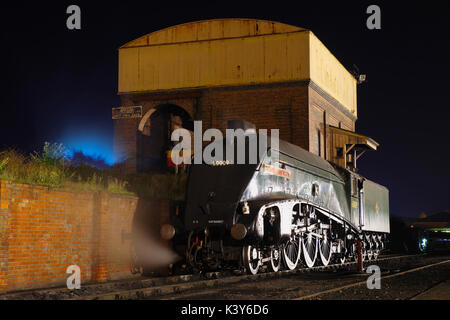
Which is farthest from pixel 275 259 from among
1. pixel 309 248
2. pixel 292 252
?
pixel 309 248

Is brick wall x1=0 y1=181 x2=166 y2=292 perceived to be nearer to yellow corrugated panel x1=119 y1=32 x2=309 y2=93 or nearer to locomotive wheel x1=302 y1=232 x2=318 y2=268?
locomotive wheel x1=302 y1=232 x2=318 y2=268

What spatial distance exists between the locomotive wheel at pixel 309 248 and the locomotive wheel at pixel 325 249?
394mm

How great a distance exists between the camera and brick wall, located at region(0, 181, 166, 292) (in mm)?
9758

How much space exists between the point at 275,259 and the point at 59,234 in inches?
198

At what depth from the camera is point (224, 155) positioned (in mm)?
12906

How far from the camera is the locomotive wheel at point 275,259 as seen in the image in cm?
1315

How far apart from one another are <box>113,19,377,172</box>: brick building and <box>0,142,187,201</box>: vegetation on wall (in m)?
8.26

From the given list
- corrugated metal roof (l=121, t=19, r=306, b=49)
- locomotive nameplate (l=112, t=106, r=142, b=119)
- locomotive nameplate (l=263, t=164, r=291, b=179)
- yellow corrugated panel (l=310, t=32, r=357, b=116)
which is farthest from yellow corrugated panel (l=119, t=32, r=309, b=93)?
locomotive nameplate (l=263, t=164, r=291, b=179)

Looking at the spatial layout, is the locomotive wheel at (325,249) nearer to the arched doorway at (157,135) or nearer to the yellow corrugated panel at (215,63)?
the yellow corrugated panel at (215,63)

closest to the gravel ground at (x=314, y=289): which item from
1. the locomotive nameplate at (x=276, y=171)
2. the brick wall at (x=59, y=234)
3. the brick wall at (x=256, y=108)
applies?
the locomotive nameplate at (x=276, y=171)

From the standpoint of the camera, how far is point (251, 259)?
12.2 m

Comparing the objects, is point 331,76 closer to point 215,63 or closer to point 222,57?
point 222,57

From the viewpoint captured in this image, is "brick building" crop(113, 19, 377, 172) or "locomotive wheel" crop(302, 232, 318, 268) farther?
"brick building" crop(113, 19, 377, 172)
